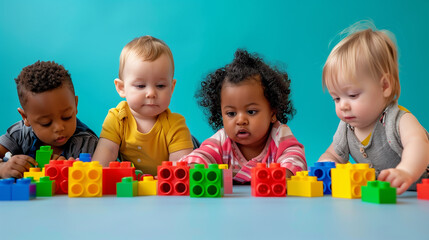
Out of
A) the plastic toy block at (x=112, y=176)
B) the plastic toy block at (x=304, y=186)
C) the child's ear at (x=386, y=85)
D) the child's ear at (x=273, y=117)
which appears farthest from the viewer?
the child's ear at (x=273, y=117)

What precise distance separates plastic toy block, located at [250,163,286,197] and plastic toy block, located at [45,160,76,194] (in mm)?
715

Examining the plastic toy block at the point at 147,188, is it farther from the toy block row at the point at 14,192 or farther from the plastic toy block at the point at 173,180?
the toy block row at the point at 14,192

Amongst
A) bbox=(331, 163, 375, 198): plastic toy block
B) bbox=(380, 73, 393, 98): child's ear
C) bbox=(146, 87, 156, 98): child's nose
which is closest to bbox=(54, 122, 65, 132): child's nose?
bbox=(146, 87, 156, 98): child's nose

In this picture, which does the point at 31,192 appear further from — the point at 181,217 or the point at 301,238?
the point at 301,238

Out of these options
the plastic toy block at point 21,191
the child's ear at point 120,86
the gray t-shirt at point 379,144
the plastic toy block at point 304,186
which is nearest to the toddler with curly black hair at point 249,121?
the gray t-shirt at point 379,144

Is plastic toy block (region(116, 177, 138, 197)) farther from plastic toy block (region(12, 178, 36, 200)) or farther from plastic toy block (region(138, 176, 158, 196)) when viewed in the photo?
plastic toy block (region(12, 178, 36, 200))

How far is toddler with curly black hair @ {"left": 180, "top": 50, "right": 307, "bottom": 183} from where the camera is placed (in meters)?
2.19

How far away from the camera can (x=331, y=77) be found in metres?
1.88

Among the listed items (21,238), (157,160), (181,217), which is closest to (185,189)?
(181,217)

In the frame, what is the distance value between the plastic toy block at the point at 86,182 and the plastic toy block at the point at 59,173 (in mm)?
102

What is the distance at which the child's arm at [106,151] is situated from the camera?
2.42 m

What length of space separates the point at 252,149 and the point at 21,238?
5.14 feet

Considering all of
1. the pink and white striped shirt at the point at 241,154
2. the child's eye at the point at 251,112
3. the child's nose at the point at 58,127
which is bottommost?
the pink and white striped shirt at the point at 241,154

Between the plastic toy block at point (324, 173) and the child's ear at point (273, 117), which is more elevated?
the child's ear at point (273, 117)
